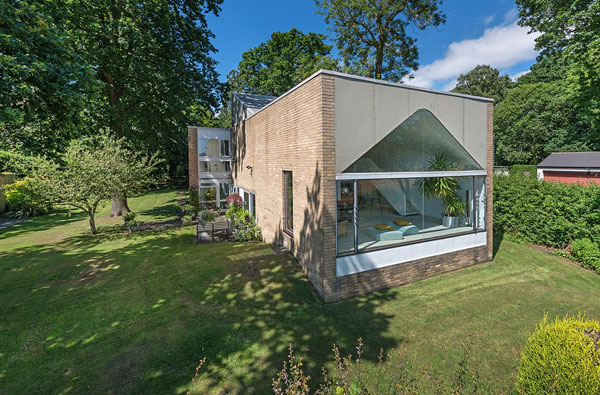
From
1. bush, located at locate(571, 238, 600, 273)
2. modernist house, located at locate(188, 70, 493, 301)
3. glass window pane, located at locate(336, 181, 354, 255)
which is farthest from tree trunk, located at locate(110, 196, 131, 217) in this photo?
bush, located at locate(571, 238, 600, 273)

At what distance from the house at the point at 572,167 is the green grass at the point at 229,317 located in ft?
65.2

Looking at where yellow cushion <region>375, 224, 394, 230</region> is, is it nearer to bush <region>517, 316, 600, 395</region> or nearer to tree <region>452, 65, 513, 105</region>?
bush <region>517, 316, 600, 395</region>

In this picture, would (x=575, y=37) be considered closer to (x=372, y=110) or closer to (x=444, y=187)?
(x=444, y=187)

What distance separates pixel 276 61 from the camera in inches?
1256

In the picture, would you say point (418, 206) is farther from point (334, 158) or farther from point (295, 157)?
point (295, 157)

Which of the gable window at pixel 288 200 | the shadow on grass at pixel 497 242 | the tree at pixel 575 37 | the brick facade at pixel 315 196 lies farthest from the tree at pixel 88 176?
the tree at pixel 575 37

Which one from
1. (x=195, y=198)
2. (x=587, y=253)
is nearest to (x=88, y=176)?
(x=195, y=198)

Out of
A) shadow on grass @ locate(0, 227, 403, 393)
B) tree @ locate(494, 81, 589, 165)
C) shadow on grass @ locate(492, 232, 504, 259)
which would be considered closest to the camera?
shadow on grass @ locate(0, 227, 403, 393)

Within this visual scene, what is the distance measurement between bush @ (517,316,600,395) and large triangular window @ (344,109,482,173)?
457cm

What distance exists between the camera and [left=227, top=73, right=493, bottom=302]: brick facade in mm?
6453

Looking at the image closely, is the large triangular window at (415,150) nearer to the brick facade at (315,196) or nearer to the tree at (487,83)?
the brick facade at (315,196)

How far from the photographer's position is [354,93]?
6.62 m

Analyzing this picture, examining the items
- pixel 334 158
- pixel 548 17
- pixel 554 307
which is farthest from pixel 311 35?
pixel 554 307

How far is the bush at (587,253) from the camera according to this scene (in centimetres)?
854
